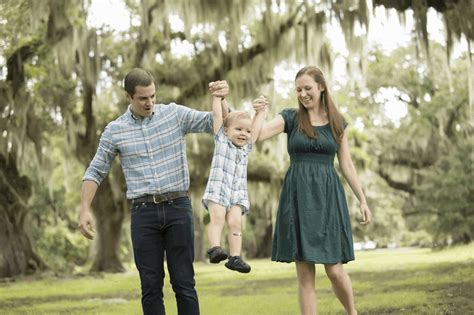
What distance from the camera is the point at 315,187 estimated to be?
5105 millimetres

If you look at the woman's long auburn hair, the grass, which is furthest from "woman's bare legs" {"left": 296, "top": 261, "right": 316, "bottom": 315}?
the grass

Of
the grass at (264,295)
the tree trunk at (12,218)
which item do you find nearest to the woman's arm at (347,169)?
the grass at (264,295)

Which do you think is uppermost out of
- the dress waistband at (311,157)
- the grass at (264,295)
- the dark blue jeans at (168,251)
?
the dress waistband at (311,157)

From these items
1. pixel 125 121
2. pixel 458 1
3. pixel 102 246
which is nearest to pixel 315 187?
pixel 125 121

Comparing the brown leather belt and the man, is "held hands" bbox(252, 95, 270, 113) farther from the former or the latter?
the brown leather belt

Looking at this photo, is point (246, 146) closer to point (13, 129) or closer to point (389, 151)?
point (13, 129)

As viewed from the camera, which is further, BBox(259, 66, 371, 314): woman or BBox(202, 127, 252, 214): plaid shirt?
BBox(259, 66, 371, 314): woman

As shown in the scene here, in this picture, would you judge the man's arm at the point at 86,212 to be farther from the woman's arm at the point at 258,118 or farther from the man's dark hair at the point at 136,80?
the woman's arm at the point at 258,118

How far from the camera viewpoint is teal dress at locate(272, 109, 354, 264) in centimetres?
507

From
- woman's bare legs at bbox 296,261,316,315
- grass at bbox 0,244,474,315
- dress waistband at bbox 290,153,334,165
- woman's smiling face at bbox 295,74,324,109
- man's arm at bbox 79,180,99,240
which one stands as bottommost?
grass at bbox 0,244,474,315

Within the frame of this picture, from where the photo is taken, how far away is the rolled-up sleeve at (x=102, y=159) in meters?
4.92

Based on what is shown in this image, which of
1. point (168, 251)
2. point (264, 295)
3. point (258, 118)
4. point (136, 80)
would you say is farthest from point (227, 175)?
point (264, 295)

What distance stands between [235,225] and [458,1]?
7.87 metres

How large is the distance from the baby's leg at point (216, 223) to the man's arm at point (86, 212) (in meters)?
0.63
